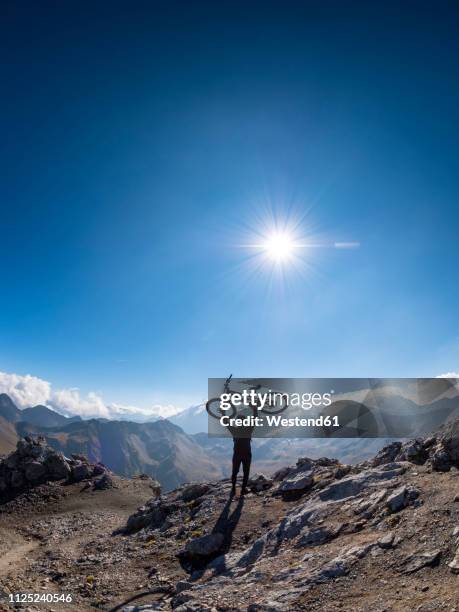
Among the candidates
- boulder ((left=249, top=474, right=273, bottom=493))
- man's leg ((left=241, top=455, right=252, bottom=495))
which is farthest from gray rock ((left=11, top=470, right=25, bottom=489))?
man's leg ((left=241, top=455, right=252, bottom=495))

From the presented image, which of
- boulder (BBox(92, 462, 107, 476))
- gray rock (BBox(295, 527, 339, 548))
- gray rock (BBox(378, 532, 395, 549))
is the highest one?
gray rock (BBox(378, 532, 395, 549))

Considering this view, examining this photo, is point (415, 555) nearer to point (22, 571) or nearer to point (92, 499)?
point (22, 571)

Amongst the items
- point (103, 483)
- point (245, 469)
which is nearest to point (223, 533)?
point (245, 469)

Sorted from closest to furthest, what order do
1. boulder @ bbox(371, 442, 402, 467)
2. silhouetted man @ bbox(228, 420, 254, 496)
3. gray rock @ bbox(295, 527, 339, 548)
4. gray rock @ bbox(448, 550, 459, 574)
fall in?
1. gray rock @ bbox(448, 550, 459, 574)
2. gray rock @ bbox(295, 527, 339, 548)
3. boulder @ bbox(371, 442, 402, 467)
4. silhouetted man @ bbox(228, 420, 254, 496)

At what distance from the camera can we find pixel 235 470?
838 inches

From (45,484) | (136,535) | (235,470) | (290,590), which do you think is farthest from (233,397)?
(45,484)

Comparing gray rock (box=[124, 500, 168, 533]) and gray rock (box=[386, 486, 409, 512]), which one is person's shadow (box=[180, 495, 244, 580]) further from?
gray rock (box=[386, 486, 409, 512])

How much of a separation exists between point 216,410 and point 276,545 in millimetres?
10490

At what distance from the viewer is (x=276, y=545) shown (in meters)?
13.7

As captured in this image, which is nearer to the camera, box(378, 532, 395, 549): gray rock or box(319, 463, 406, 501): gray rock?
box(378, 532, 395, 549): gray rock

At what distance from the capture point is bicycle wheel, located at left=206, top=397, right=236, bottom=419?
21672 mm

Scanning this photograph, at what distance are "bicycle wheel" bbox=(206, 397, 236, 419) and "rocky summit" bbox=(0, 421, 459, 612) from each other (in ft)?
16.4

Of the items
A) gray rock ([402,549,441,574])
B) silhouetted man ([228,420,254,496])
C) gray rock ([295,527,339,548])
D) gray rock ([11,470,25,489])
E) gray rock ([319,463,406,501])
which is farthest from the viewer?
gray rock ([11,470,25,489])

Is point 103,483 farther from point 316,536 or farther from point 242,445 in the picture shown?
point 316,536
